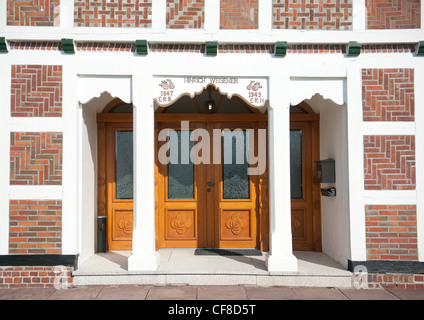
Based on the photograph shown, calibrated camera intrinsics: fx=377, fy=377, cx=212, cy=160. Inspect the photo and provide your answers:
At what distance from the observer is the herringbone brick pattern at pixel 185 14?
5473 millimetres

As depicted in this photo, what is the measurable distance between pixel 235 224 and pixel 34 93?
393 centimetres

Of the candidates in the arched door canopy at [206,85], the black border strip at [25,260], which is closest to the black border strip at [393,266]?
the arched door canopy at [206,85]

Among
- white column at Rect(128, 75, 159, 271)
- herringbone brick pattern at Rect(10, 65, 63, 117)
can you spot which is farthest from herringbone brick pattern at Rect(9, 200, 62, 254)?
herringbone brick pattern at Rect(10, 65, 63, 117)

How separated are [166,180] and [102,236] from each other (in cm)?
147

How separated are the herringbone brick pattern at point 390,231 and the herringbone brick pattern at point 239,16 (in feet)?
10.6

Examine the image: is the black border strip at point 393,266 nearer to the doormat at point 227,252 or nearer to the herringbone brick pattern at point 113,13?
the doormat at point 227,252

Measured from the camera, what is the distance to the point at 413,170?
211 inches

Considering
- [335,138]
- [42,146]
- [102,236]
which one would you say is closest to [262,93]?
[335,138]

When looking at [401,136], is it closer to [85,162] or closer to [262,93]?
[262,93]

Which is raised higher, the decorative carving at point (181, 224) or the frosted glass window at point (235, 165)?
the frosted glass window at point (235, 165)

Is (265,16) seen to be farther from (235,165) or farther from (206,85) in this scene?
(235,165)

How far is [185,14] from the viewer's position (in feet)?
18.0

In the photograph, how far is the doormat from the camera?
638 cm

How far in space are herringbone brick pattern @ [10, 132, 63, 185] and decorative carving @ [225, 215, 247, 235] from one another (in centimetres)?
301
